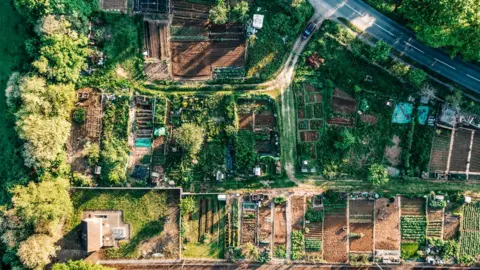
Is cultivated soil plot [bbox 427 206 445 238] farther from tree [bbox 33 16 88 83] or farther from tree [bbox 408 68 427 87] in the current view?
tree [bbox 33 16 88 83]

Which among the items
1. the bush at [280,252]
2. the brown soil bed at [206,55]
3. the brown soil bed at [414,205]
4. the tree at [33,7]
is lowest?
the bush at [280,252]

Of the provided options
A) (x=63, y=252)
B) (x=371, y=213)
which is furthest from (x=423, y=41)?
(x=63, y=252)

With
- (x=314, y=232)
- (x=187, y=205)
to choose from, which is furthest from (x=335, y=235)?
(x=187, y=205)

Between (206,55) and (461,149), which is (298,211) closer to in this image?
(461,149)

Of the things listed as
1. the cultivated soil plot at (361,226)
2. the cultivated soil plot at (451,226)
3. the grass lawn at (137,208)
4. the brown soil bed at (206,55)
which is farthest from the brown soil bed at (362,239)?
the brown soil bed at (206,55)

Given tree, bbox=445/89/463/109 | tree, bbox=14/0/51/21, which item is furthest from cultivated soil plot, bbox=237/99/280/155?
tree, bbox=14/0/51/21

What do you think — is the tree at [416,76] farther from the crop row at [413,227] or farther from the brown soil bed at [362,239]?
the brown soil bed at [362,239]
